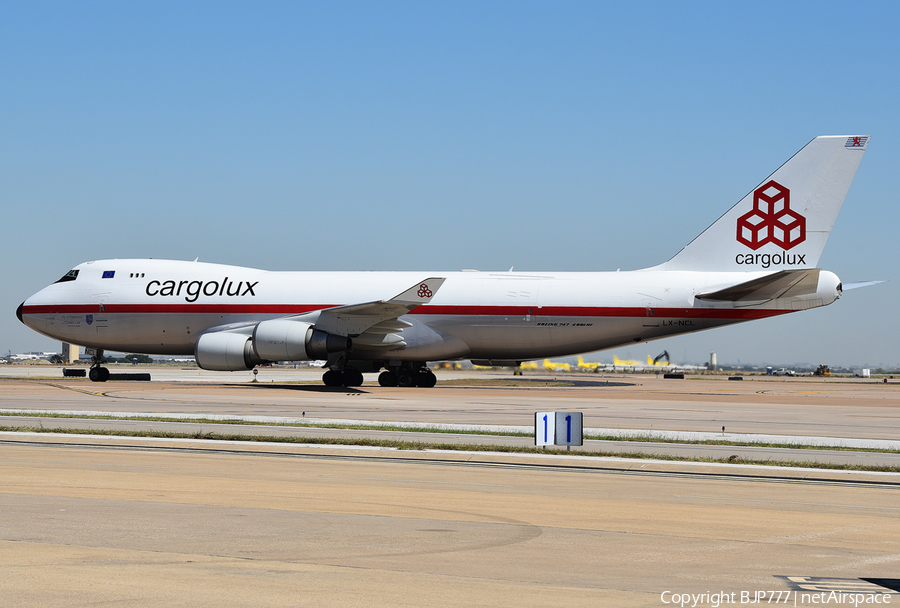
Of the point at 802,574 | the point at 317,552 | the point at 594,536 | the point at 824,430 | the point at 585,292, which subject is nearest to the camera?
the point at 802,574

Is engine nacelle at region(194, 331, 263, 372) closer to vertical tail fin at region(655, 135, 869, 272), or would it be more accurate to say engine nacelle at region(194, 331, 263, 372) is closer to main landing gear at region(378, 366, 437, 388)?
main landing gear at region(378, 366, 437, 388)

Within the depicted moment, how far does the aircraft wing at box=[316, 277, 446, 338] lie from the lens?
38688 mm

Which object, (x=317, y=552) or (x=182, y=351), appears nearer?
(x=317, y=552)

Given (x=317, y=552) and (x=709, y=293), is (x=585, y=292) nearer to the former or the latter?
(x=709, y=293)

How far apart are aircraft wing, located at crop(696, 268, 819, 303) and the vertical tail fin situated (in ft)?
8.34

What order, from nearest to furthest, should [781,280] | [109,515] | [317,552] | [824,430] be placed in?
[317,552] < [109,515] < [824,430] < [781,280]

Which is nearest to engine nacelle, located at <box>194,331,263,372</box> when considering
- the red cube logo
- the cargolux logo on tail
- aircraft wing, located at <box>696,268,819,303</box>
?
aircraft wing, located at <box>696,268,819,303</box>

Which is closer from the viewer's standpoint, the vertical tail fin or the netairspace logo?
the netairspace logo

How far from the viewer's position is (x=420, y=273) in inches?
1715

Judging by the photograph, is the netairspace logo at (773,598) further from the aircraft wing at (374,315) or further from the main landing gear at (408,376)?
the main landing gear at (408,376)

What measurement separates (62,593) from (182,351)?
3962 cm

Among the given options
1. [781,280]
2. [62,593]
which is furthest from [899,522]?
[781,280]

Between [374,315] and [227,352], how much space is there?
22.2 feet

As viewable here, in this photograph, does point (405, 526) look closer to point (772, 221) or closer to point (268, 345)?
point (268, 345)
